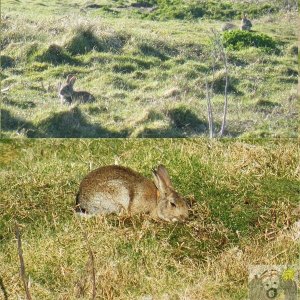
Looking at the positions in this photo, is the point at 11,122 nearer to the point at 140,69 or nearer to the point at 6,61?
the point at 6,61

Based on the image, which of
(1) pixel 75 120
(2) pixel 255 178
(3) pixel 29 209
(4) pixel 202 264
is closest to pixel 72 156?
(1) pixel 75 120

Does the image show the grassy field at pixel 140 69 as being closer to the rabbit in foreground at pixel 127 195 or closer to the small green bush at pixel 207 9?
the small green bush at pixel 207 9

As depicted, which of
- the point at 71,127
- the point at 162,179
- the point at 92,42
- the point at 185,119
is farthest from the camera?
the point at 92,42

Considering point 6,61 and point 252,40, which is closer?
point 6,61

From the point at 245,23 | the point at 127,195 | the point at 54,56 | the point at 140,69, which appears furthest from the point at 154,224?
the point at 245,23

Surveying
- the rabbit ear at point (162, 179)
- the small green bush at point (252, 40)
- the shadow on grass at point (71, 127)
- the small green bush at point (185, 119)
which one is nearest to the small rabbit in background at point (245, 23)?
the small green bush at point (252, 40)

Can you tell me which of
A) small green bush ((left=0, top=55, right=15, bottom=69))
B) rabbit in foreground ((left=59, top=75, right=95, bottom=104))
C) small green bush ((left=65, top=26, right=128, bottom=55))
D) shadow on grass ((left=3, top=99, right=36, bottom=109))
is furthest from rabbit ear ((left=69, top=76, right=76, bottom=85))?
small green bush ((left=0, top=55, right=15, bottom=69))
